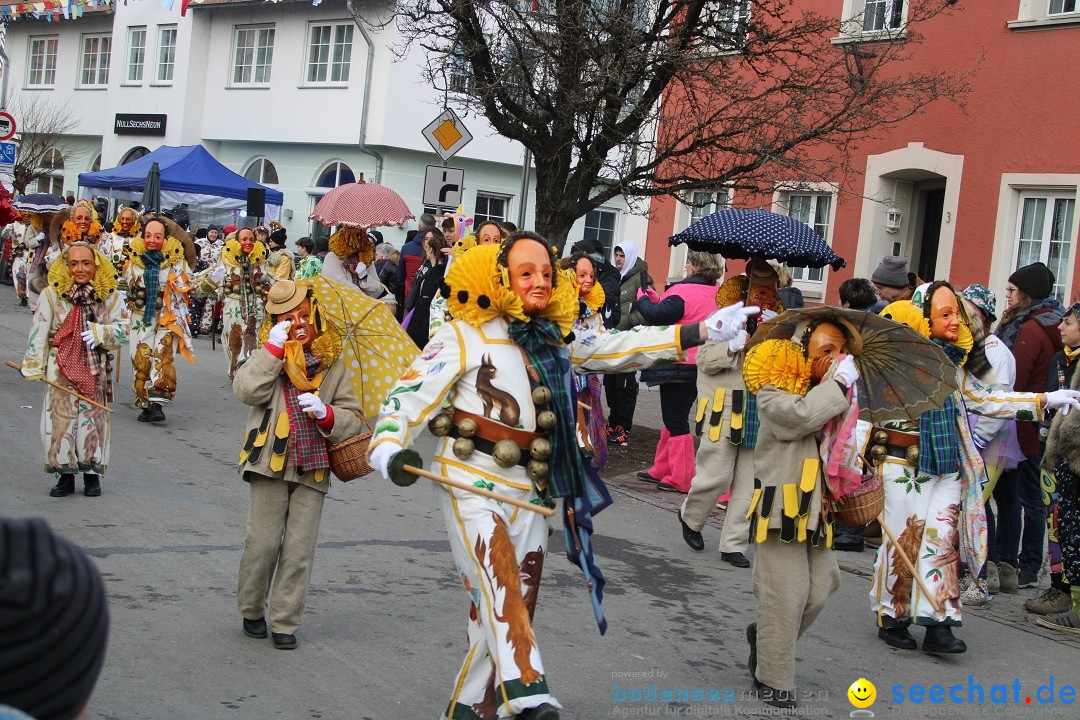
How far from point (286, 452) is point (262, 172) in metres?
26.8

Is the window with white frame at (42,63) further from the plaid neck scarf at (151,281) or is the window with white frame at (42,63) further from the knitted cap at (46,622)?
the knitted cap at (46,622)

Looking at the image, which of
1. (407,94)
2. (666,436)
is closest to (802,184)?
(666,436)

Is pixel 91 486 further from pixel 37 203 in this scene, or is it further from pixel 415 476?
pixel 37 203

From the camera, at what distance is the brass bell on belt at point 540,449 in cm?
439

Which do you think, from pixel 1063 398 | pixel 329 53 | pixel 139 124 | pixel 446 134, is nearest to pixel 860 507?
pixel 1063 398

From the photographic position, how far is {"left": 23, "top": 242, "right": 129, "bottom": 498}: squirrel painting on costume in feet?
26.7

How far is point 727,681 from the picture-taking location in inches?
218

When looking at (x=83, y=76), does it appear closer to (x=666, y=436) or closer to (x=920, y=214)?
(x=920, y=214)

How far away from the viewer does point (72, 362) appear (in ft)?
27.1

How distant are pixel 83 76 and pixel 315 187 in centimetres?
1218

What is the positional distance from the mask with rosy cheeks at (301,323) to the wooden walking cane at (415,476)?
1.41 meters

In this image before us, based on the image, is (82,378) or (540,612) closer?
(540,612)

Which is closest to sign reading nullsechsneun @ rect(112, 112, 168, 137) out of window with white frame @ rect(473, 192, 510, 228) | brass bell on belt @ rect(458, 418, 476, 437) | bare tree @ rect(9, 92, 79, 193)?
bare tree @ rect(9, 92, 79, 193)

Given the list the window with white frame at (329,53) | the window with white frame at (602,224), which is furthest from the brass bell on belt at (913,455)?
the window with white frame at (602,224)
